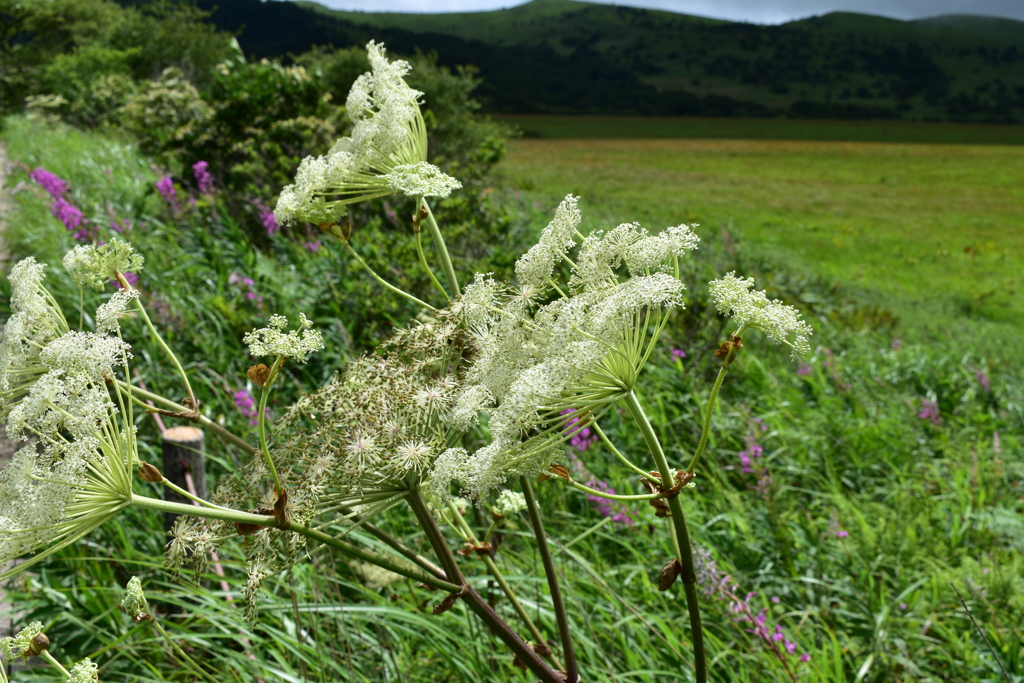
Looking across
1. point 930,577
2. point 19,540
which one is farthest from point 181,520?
point 930,577

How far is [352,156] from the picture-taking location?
1.43 metres

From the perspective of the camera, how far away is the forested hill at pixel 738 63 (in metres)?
127

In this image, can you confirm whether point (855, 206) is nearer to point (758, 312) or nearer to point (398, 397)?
point (758, 312)

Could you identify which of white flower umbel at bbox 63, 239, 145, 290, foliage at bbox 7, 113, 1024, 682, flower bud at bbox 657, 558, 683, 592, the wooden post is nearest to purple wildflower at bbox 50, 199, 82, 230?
foliage at bbox 7, 113, 1024, 682

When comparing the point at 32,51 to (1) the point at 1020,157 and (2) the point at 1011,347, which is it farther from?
(1) the point at 1020,157

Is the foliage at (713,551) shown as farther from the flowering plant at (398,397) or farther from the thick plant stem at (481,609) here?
the flowering plant at (398,397)

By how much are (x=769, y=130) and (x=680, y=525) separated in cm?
9747

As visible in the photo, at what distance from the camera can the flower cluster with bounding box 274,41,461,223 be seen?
1358mm

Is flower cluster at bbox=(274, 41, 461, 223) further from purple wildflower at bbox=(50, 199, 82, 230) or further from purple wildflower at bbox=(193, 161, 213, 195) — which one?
purple wildflower at bbox=(193, 161, 213, 195)

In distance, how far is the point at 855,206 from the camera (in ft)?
113

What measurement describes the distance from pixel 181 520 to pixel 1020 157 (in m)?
72.2

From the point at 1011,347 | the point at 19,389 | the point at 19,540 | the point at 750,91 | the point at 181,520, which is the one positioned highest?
the point at 750,91

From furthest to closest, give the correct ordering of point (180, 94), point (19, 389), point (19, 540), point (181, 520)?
1. point (180, 94)
2. point (181, 520)
3. point (19, 389)
4. point (19, 540)

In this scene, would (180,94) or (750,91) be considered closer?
(180,94)
